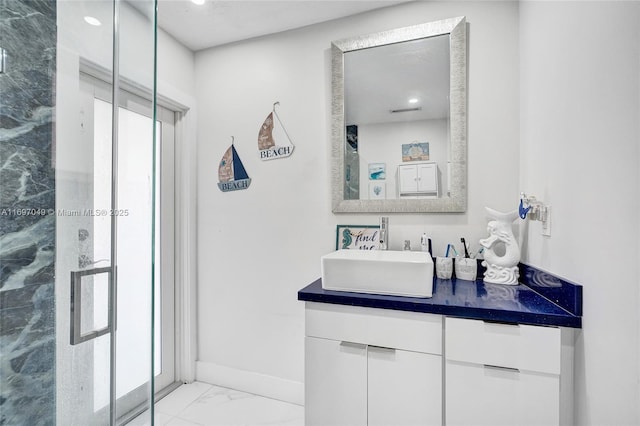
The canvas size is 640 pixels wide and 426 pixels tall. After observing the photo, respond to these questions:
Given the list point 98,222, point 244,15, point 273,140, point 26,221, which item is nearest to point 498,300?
point 98,222

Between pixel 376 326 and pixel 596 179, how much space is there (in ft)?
3.03

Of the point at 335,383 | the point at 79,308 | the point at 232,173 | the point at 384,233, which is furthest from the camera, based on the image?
the point at 232,173

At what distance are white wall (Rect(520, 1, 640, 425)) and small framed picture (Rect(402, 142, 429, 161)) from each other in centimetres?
53

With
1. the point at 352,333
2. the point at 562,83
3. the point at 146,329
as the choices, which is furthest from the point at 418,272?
the point at 146,329

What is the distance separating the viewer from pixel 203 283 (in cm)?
224

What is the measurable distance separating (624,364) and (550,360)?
0.78ft

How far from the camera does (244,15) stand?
187 cm

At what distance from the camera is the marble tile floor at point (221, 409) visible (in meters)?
A: 1.79

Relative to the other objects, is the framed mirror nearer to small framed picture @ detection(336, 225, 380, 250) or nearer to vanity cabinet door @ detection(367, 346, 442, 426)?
small framed picture @ detection(336, 225, 380, 250)

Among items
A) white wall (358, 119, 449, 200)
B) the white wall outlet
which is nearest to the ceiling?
white wall (358, 119, 449, 200)

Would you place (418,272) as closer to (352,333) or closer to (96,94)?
(352,333)

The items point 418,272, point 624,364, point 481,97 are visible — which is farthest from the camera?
point 481,97

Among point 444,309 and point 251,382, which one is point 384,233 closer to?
point 444,309

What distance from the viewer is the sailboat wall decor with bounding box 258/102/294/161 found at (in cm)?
200
